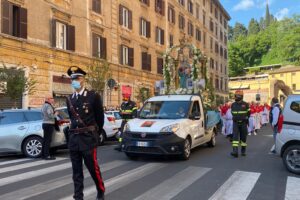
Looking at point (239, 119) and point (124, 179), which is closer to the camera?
point (124, 179)

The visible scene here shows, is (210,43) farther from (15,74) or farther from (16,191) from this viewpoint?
(16,191)

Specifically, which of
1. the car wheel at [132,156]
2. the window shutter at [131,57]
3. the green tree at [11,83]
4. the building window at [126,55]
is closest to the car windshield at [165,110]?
the car wheel at [132,156]

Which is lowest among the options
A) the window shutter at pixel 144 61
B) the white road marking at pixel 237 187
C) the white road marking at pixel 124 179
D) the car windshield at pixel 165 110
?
the white road marking at pixel 237 187

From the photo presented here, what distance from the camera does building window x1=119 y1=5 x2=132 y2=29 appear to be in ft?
102

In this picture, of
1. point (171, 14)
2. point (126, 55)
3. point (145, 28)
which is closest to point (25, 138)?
point (126, 55)

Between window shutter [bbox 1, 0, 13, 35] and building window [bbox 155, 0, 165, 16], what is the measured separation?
2044 centimetres

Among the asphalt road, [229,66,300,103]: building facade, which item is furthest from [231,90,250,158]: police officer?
[229,66,300,103]: building facade

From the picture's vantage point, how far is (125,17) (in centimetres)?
3212

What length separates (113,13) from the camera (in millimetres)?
29969

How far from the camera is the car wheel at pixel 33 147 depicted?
11594mm

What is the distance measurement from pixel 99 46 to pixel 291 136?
20.7 meters

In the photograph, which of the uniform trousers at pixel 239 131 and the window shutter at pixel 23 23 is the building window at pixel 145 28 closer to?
the window shutter at pixel 23 23

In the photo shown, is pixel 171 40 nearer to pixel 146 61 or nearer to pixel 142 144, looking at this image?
pixel 146 61

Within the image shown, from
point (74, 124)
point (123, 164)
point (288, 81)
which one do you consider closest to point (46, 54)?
point (123, 164)
